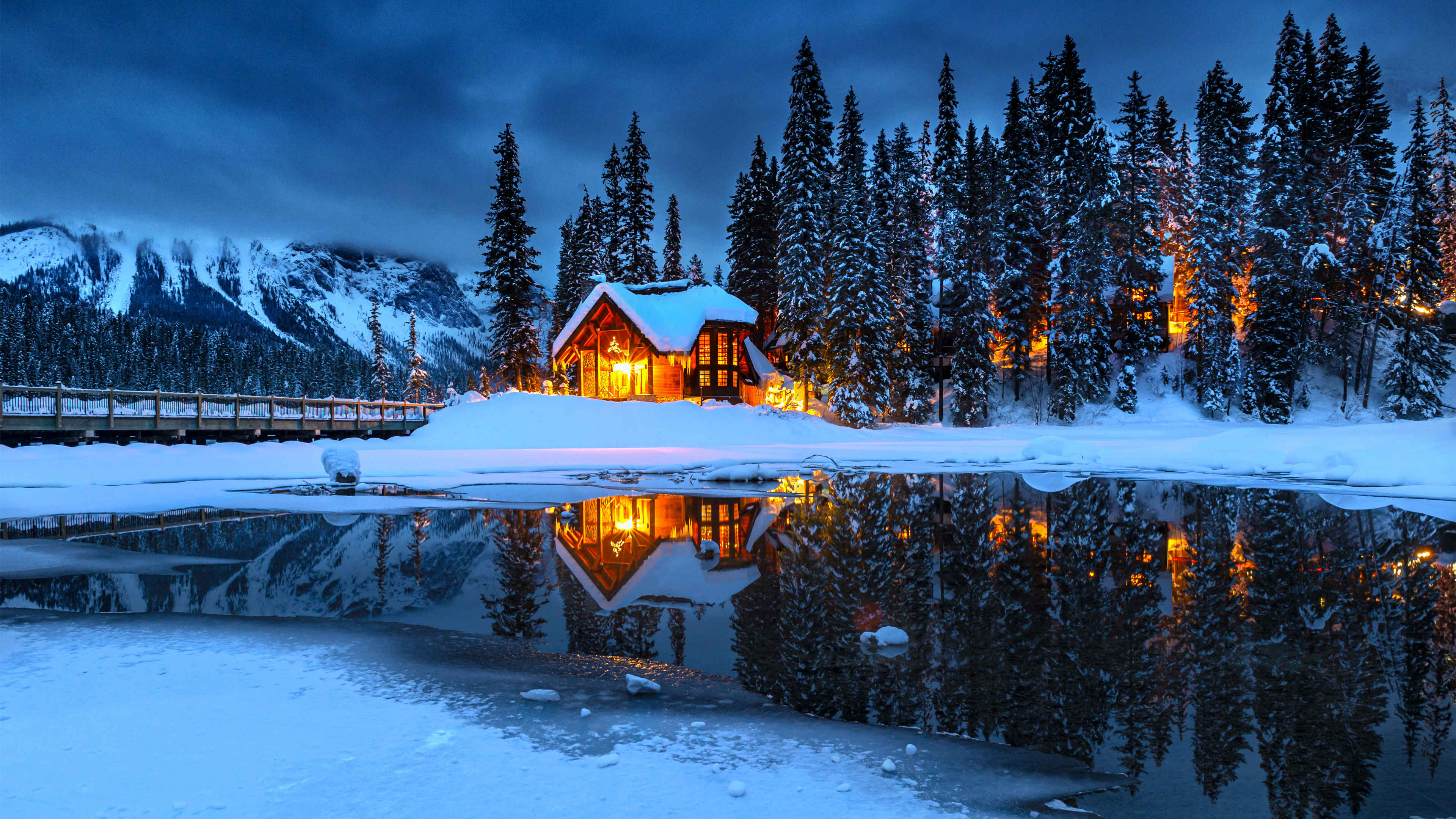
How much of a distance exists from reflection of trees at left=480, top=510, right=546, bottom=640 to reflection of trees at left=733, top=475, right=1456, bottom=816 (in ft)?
5.93

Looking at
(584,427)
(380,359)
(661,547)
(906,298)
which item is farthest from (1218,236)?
(380,359)

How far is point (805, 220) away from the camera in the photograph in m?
42.3

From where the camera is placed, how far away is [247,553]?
930 centimetres

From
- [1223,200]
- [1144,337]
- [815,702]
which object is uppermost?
[1223,200]

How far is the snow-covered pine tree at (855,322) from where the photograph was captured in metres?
38.8

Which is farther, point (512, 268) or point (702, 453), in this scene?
point (512, 268)

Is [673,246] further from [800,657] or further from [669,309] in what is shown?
[800,657]

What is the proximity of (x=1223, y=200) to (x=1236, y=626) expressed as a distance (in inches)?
1809

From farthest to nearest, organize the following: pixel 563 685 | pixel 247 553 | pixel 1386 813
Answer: pixel 247 553 → pixel 563 685 → pixel 1386 813

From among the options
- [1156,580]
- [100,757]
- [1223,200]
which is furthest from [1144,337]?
[100,757]

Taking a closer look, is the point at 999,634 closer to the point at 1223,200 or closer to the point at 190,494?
the point at 190,494

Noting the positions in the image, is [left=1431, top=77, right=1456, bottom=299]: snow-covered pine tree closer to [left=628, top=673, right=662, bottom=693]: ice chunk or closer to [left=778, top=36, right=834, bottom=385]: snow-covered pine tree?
[left=778, top=36, right=834, bottom=385]: snow-covered pine tree

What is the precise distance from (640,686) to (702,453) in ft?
69.8

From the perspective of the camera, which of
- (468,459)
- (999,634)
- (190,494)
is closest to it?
(999,634)
